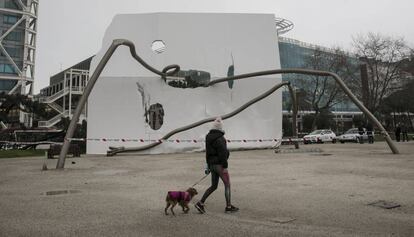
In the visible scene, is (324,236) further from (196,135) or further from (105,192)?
(196,135)

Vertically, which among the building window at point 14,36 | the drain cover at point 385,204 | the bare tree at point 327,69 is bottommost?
the drain cover at point 385,204

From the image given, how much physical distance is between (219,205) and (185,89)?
1824cm

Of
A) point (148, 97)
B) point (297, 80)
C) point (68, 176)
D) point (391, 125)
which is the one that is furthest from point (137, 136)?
point (391, 125)

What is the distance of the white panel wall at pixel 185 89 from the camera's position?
948 inches

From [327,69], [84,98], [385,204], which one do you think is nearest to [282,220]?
[385,204]

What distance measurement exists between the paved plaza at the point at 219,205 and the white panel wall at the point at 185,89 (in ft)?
38.6

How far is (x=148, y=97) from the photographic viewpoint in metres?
24.4

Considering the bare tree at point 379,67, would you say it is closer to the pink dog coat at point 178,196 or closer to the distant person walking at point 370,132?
the distant person walking at point 370,132

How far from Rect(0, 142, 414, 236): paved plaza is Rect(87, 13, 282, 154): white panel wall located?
11.8 metres

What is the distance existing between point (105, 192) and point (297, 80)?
1645 inches

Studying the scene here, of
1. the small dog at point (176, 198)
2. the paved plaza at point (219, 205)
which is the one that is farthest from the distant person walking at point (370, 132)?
the small dog at point (176, 198)

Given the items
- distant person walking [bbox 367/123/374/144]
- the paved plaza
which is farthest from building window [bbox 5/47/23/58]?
the paved plaza

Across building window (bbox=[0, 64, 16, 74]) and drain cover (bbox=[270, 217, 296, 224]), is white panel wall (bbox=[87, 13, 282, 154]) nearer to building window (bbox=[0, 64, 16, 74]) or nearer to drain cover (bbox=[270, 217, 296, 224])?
drain cover (bbox=[270, 217, 296, 224])

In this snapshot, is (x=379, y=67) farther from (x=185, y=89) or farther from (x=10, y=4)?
(x=10, y=4)
